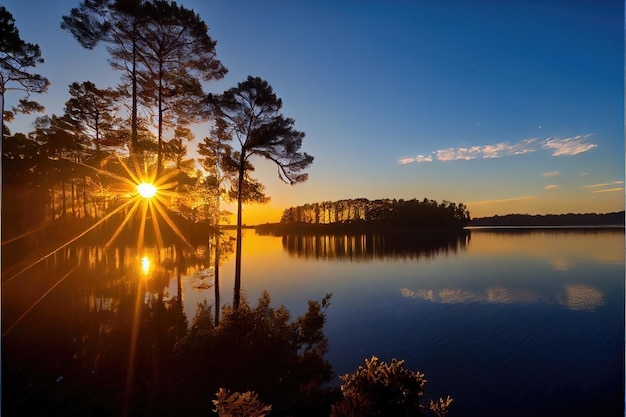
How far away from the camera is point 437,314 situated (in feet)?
46.2

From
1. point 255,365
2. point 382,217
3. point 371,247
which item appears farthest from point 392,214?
point 255,365

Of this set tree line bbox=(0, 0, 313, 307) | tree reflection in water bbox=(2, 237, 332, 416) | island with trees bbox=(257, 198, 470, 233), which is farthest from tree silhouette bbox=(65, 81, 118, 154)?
island with trees bbox=(257, 198, 470, 233)

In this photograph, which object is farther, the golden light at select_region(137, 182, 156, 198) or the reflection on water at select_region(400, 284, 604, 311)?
the golden light at select_region(137, 182, 156, 198)

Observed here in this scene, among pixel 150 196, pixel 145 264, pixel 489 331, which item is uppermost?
pixel 150 196

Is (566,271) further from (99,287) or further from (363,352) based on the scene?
(99,287)

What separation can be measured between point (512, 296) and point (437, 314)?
7083 mm

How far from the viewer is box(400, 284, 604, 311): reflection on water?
1648cm

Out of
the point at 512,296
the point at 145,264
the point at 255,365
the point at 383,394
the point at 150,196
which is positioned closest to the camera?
the point at 383,394

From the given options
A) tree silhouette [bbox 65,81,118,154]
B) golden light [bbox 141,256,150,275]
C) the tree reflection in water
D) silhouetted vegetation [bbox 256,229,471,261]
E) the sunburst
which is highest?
tree silhouette [bbox 65,81,118,154]

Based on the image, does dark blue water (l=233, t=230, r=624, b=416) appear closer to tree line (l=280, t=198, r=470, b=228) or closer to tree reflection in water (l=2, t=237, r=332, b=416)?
tree reflection in water (l=2, t=237, r=332, b=416)

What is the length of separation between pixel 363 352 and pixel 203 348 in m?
5.28

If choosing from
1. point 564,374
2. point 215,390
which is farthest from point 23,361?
point 564,374

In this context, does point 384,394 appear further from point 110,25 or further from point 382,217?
point 382,217

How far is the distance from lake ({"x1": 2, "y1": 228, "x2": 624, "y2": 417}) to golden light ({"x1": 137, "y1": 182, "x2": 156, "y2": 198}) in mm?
4574
